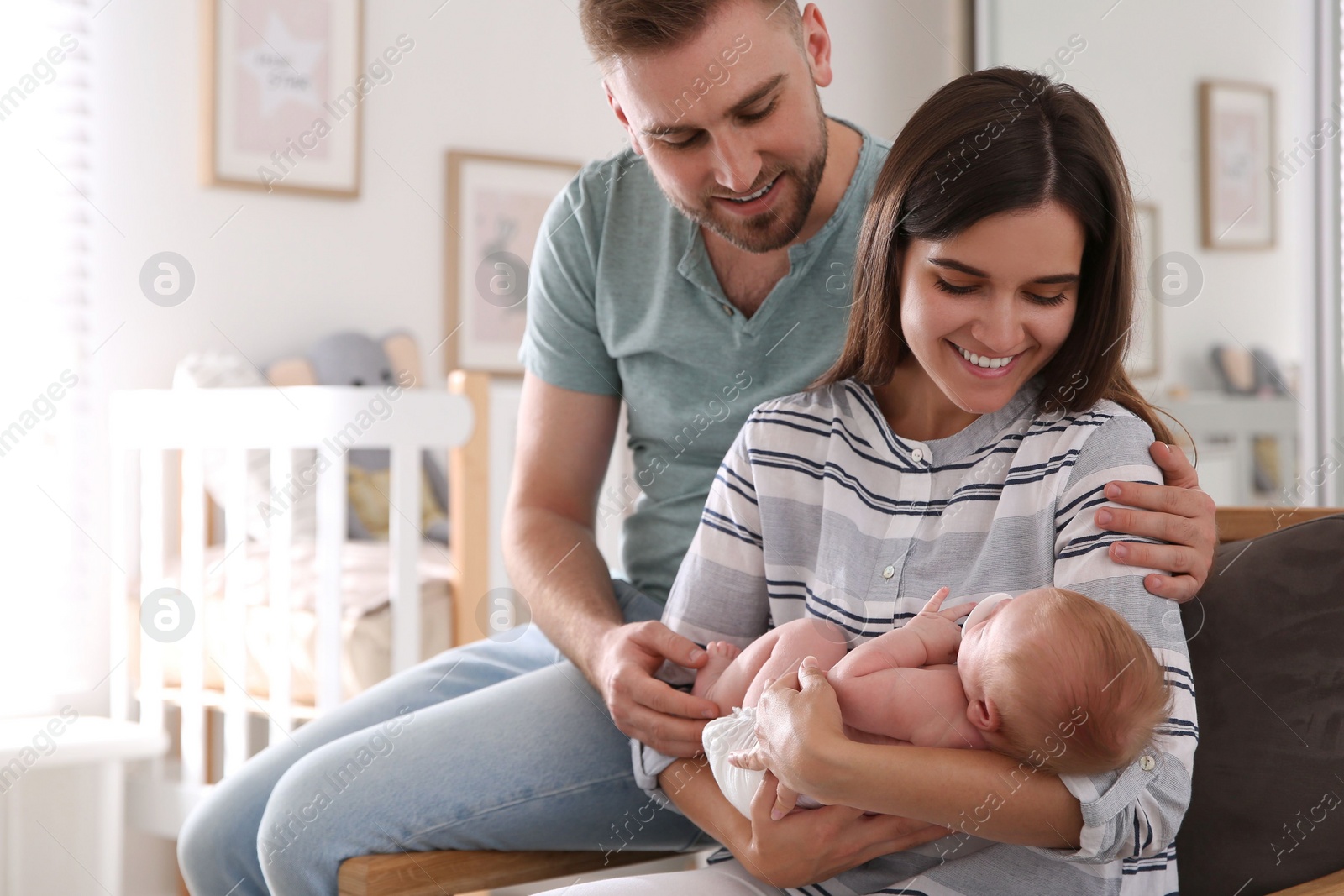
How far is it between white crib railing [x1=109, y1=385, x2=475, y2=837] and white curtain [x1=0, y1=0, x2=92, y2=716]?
0.68 feet

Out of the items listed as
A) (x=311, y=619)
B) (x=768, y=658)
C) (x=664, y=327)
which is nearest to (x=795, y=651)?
(x=768, y=658)

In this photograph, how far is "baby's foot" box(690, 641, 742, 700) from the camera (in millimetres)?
1062

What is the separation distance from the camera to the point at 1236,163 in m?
2.84

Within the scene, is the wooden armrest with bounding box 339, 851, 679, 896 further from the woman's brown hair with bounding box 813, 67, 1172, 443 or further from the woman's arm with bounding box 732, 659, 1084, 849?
the woman's brown hair with bounding box 813, 67, 1172, 443

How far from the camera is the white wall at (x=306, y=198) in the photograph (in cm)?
271

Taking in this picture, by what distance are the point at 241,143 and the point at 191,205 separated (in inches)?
7.6

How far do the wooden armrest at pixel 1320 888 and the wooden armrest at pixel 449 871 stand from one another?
0.64 m

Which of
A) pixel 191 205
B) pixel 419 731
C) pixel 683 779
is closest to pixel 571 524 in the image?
pixel 419 731

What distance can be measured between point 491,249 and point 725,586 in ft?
7.46

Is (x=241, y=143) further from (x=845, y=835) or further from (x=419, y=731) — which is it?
(x=845, y=835)

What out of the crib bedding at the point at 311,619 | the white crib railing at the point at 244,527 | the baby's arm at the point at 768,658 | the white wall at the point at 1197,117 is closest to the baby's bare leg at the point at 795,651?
the baby's arm at the point at 768,658

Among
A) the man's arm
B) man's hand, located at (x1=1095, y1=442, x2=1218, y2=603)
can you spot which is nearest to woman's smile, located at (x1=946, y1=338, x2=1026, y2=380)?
man's hand, located at (x1=1095, y1=442, x2=1218, y2=603)

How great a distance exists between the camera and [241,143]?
2854 millimetres

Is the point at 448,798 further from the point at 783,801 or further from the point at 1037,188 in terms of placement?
the point at 1037,188
